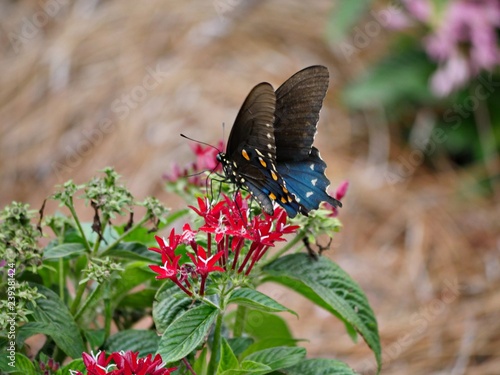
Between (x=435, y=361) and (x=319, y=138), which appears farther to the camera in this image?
(x=319, y=138)

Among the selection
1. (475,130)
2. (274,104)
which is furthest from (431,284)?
(274,104)

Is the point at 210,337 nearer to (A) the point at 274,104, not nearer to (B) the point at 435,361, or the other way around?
(A) the point at 274,104

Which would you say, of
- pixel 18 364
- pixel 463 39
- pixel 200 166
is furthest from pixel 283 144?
pixel 463 39

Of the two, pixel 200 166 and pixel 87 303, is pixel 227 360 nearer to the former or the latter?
pixel 87 303

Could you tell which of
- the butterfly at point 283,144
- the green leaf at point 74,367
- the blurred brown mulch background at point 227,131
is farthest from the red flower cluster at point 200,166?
the blurred brown mulch background at point 227,131

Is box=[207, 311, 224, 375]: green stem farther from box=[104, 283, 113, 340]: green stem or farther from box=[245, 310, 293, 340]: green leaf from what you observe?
box=[245, 310, 293, 340]: green leaf
